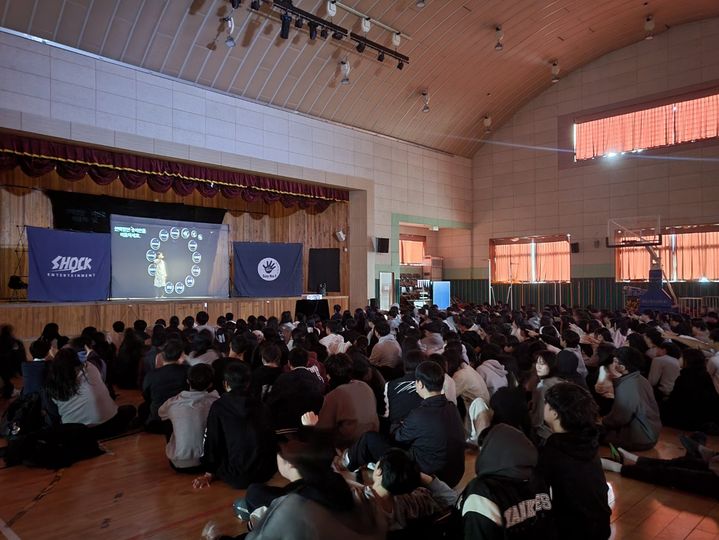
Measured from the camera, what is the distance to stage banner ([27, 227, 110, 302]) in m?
9.55

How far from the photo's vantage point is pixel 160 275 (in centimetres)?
1198

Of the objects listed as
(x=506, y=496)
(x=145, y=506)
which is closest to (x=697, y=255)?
(x=506, y=496)

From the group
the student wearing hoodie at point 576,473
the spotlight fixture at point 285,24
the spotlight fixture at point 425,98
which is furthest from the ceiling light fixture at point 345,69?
the student wearing hoodie at point 576,473

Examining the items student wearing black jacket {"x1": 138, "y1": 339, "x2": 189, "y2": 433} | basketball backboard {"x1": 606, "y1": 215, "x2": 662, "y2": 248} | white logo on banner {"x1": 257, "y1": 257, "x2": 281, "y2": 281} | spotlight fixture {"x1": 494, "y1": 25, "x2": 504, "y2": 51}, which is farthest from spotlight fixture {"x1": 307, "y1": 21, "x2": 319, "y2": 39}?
basketball backboard {"x1": 606, "y1": 215, "x2": 662, "y2": 248}

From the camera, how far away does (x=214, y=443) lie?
3.44 meters

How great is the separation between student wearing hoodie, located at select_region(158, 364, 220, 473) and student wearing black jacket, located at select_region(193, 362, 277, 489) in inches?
12.4

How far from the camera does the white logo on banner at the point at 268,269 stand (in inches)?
525

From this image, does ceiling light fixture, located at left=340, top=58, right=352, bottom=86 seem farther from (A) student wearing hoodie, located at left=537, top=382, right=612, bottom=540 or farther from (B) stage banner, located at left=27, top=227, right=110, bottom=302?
(A) student wearing hoodie, located at left=537, top=382, right=612, bottom=540

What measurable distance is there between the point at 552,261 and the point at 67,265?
13.6 m

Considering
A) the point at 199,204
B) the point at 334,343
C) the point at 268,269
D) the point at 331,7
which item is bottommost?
the point at 334,343

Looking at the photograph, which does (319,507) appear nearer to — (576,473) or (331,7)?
(576,473)

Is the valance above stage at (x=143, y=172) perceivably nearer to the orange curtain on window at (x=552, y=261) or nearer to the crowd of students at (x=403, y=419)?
the crowd of students at (x=403, y=419)

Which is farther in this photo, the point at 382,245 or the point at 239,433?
the point at 382,245

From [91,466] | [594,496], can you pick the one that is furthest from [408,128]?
[594,496]
